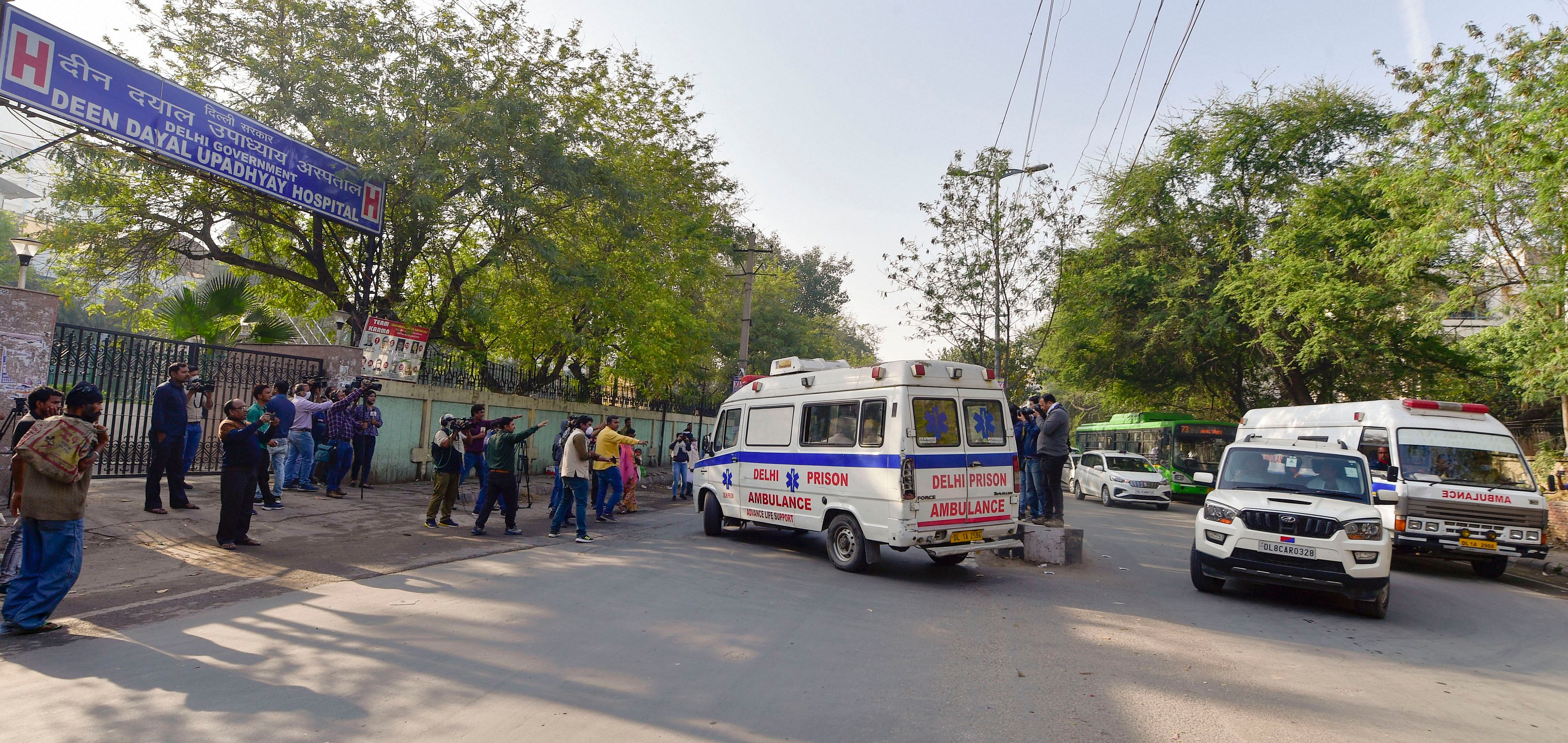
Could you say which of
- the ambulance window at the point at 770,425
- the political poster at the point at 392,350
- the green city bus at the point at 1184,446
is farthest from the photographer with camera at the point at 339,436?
the green city bus at the point at 1184,446

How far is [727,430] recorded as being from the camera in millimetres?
12164

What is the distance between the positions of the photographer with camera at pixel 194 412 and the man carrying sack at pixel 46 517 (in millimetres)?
4707

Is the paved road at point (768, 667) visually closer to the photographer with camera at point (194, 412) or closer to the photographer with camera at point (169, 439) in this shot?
the photographer with camera at point (169, 439)

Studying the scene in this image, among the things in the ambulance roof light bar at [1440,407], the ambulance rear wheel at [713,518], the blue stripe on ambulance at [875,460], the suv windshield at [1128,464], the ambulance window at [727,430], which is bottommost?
the ambulance rear wheel at [713,518]

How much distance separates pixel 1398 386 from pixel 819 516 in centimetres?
2371

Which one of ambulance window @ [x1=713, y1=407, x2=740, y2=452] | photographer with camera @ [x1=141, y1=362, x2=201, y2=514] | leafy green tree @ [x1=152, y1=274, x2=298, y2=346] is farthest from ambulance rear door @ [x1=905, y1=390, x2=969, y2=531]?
leafy green tree @ [x1=152, y1=274, x2=298, y2=346]

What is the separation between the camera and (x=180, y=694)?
14.5ft

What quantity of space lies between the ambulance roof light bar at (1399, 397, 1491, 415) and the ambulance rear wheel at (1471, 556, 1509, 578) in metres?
2.23

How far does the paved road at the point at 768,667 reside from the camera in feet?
14.0

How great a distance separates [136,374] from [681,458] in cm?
1019

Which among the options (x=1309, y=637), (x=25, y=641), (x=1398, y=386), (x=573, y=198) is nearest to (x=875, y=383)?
(x=1309, y=637)

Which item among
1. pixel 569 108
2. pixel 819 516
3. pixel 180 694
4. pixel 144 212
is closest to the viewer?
pixel 180 694

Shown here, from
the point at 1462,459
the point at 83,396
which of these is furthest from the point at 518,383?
the point at 1462,459

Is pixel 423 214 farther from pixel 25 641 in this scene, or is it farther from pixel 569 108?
pixel 25 641
